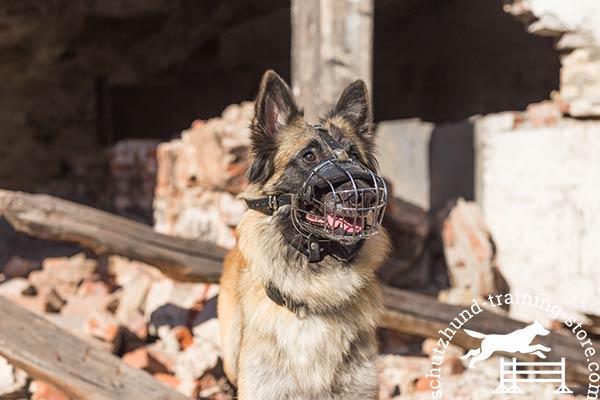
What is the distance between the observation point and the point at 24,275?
588 cm

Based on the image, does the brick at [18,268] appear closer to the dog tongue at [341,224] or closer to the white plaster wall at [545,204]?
the white plaster wall at [545,204]

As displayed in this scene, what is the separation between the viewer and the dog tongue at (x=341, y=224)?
2398mm

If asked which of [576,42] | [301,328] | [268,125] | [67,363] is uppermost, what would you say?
[576,42]

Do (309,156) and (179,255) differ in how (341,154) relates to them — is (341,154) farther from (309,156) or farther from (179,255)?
(179,255)

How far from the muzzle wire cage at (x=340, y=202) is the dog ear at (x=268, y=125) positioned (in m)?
0.32

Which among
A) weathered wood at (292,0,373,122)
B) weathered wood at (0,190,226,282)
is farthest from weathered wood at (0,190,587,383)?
weathered wood at (292,0,373,122)

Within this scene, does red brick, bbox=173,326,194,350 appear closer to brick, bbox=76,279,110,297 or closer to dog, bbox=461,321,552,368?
brick, bbox=76,279,110,297

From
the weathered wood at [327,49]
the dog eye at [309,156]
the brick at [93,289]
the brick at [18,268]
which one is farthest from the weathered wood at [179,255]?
the brick at [18,268]

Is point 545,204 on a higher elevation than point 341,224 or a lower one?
lower

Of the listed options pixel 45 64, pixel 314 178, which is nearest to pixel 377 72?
pixel 45 64

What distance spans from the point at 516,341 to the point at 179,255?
7.20 ft

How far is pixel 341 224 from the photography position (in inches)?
95.2

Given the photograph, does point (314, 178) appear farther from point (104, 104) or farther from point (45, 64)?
point (104, 104)

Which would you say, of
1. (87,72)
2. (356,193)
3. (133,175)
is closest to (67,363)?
(356,193)
